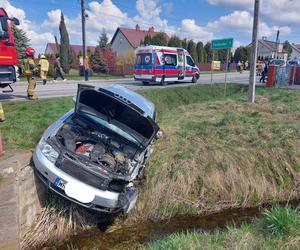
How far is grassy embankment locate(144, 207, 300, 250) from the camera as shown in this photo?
302 centimetres

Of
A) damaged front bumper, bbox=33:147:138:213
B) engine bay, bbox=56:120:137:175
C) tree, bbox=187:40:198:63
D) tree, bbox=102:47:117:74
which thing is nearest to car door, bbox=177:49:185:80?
tree, bbox=102:47:117:74

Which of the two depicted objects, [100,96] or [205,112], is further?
[205,112]

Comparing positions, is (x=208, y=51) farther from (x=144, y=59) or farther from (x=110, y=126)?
(x=110, y=126)

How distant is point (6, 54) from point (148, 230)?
7243 mm

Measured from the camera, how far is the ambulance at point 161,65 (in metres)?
17.3

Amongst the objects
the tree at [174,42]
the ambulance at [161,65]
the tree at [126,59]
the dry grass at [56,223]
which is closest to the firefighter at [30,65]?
the dry grass at [56,223]

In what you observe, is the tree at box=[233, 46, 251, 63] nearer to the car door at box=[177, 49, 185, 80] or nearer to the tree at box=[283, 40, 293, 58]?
the tree at box=[283, 40, 293, 58]

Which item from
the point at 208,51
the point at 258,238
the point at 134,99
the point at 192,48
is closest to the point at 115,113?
the point at 134,99

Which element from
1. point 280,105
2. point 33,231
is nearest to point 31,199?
point 33,231

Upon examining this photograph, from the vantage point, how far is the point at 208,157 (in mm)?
5836

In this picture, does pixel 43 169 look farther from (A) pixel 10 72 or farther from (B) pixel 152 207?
(A) pixel 10 72

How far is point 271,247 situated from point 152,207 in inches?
90.8

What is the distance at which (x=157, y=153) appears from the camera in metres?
5.88

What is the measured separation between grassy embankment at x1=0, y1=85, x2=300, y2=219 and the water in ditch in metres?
0.15
